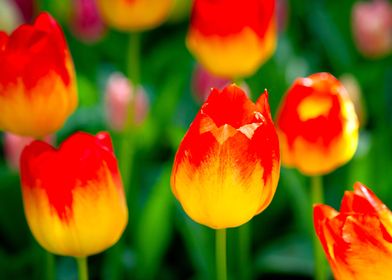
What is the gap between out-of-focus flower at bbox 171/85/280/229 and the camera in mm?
789

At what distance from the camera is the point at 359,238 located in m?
0.76

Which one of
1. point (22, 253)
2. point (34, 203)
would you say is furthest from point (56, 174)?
point (22, 253)

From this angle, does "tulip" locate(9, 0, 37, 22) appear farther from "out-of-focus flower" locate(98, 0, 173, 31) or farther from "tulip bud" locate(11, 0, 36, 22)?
"out-of-focus flower" locate(98, 0, 173, 31)

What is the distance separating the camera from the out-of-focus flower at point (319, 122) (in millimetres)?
963

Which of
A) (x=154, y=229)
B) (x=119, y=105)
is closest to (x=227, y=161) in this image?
(x=154, y=229)

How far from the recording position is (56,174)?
33.3 inches

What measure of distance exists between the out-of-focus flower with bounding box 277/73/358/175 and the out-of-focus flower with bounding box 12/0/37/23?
0.97 m

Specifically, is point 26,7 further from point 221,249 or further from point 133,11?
point 221,249

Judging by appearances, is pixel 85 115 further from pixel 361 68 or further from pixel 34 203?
pixel 34 203

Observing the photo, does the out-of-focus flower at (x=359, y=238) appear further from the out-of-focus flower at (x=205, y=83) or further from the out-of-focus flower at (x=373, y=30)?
the out-of-focus flower at (x=373, y=30)

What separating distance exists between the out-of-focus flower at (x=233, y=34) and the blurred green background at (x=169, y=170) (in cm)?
24

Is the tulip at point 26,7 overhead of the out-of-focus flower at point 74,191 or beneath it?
beneath

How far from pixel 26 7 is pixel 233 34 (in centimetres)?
83

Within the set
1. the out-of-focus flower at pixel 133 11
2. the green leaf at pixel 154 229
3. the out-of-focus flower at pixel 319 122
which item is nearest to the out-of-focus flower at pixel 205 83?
the green leaf at pixel 154 229
